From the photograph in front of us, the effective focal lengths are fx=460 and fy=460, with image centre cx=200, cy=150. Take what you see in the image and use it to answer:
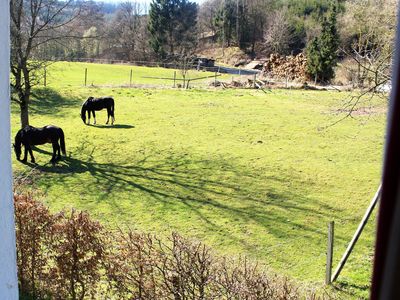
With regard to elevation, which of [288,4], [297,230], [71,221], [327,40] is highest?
[288,4]

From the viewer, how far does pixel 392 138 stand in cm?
33

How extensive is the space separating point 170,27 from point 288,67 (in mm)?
17594

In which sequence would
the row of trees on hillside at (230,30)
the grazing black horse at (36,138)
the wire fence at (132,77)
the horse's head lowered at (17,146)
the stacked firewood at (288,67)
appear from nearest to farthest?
the grazing black horse at (36,138) → the horse's head lowered at (17,146) → the wire fence at (132,77) → the row of trees on hillside at (230,30) → the stacked firewood at (288,67)

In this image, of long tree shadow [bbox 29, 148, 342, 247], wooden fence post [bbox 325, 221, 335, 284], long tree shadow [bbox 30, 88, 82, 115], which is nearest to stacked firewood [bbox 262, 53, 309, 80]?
long tree shadow [bbox 30, 88, 82, 115]

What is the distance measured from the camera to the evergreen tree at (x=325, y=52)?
34312 mm

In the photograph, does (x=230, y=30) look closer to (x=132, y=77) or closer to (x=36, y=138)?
(x=132, y=77)

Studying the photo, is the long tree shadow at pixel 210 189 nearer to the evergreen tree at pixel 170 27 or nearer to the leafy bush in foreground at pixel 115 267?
the leafy bush in foreground at pixel 115 267

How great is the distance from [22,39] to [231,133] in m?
8.03

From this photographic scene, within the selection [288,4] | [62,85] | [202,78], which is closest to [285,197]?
[62,85]

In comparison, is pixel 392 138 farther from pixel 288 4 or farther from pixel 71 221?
pixel 288 4

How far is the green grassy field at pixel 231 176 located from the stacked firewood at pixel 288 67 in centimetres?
1577

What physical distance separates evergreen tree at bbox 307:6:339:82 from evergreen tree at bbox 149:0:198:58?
17.4m

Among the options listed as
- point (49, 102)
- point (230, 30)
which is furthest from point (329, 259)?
point (230, 30)

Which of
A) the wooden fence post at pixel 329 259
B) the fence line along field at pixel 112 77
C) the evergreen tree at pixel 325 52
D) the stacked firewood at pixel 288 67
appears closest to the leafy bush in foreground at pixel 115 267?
the wooden fence post at pixel 329 259
